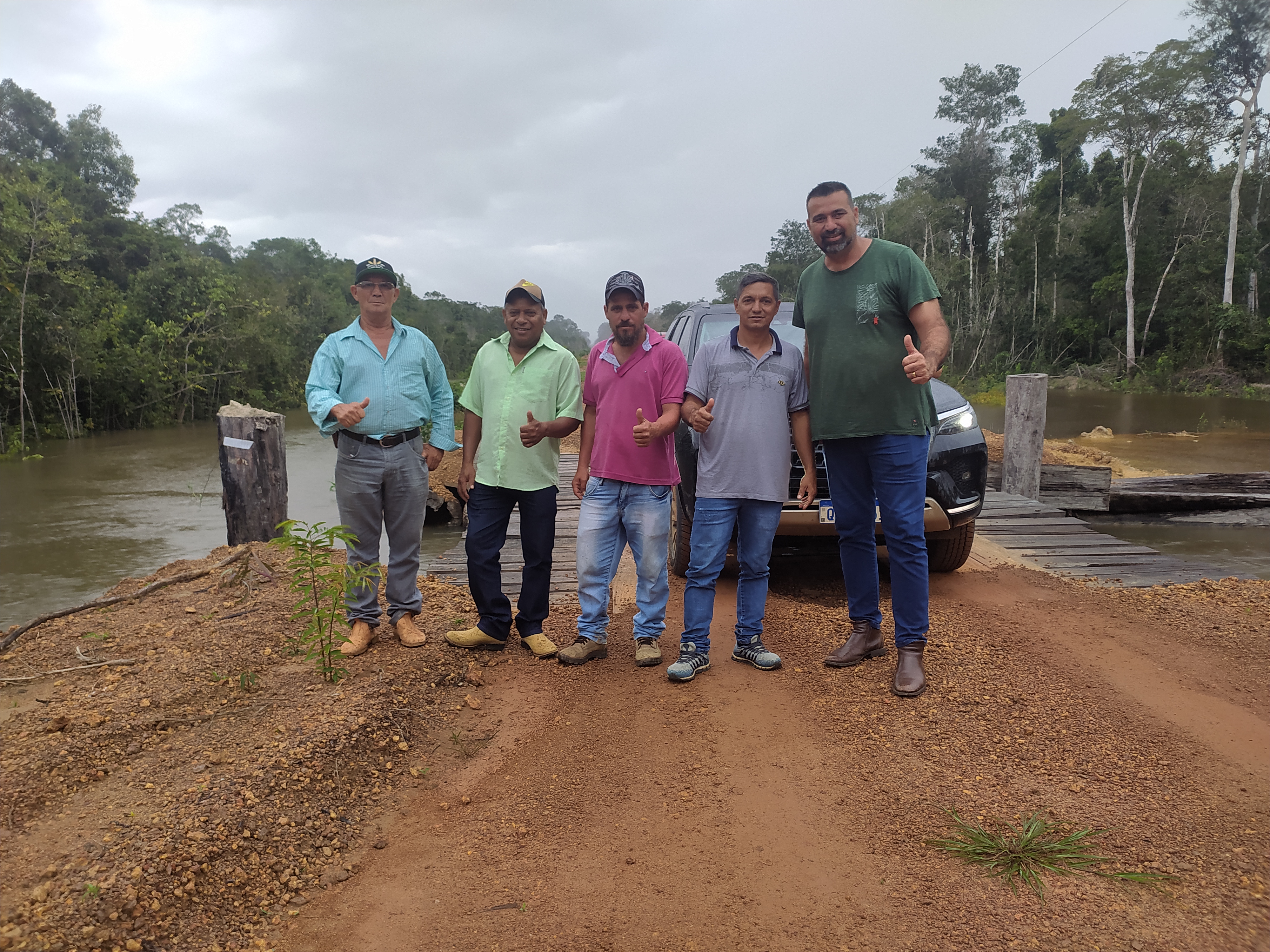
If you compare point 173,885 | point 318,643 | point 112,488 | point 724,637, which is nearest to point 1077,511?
point 724,637

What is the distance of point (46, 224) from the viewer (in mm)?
18156

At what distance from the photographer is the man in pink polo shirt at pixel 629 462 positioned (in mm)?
3785

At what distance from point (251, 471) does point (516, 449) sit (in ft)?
11.1

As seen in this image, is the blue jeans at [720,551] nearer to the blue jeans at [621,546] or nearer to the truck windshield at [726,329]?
the blue jeans at [621,546]

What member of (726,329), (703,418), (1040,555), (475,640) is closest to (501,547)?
(475,640)

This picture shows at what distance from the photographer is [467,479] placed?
4078 mm

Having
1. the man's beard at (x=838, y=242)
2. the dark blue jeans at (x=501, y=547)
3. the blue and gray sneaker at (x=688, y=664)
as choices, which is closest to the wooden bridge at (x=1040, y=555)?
the dark blue jeans at (x=501, y=547)

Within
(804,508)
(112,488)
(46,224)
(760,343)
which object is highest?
(46,224)

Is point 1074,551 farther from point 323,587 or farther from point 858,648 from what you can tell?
point 323,587

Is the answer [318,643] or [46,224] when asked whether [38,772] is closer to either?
[318,643]

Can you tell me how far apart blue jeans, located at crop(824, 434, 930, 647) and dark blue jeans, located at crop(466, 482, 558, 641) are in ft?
4.53

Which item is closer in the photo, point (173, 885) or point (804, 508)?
point (173, 885)

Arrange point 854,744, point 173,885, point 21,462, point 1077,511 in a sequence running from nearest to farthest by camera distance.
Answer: point 173,885 < point 854,744 < point 1077,511 < point 21,462

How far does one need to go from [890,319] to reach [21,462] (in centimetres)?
1980
